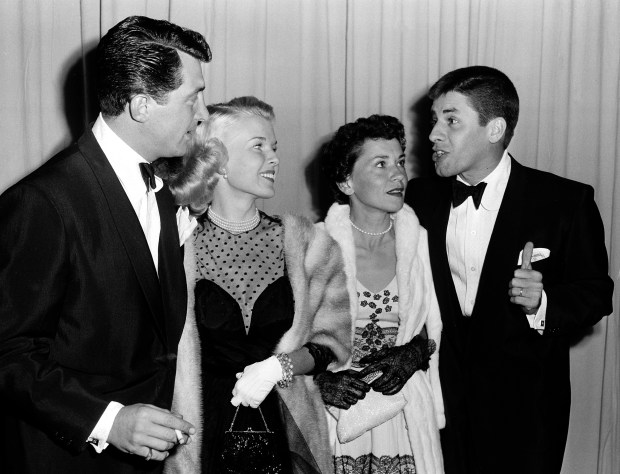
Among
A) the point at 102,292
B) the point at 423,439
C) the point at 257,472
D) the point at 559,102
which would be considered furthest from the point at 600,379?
the point at 102,292

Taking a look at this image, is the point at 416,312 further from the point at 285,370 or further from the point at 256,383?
the point at 256,383

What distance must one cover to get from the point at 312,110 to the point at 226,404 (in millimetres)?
1938

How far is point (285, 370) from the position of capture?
255 cm

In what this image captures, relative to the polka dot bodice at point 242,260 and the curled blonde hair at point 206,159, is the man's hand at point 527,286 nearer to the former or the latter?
the polka dot bodice at point 242,260

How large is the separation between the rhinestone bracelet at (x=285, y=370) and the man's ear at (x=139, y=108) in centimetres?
98

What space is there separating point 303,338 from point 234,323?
0.84ft

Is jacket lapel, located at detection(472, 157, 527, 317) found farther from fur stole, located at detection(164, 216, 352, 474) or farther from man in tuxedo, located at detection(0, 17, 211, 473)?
man in tuxedo, located at detection(0, 17, 211, 473)

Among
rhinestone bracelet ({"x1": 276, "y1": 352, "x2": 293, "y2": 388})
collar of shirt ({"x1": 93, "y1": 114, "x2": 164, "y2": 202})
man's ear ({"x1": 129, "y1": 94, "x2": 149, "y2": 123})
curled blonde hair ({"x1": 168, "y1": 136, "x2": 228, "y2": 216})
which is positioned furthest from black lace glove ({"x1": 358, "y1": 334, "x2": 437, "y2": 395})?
man's ear ({"x1": 129, "y1": 94, "x2": 149, "y2": 123})

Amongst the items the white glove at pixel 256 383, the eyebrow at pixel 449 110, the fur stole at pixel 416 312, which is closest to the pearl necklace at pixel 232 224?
the fur stole at pixel 416 312

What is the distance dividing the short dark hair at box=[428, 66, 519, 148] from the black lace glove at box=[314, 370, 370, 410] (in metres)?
1.27

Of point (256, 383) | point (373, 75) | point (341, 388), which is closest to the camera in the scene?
point (256, 383)

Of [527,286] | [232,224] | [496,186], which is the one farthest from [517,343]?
[232,224]

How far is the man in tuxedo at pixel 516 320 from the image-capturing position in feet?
9.79

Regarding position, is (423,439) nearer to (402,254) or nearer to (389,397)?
(389,397)
